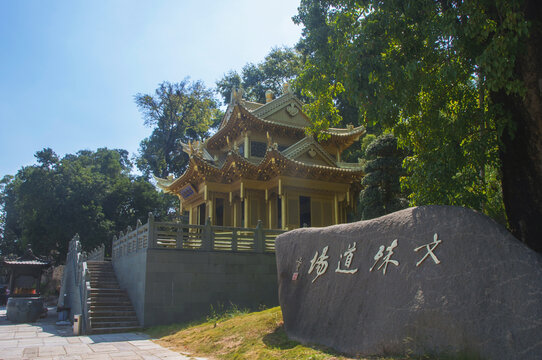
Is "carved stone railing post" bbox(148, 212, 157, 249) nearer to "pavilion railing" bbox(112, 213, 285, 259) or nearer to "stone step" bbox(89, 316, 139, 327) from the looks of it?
"pavilion railing" bbox(112, 213, 285, 259)

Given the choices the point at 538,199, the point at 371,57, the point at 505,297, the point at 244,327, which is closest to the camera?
the point at 505,297

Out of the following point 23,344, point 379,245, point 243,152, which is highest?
point 243,152

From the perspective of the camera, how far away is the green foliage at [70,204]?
1034 inches

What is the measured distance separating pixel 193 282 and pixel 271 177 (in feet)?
20.0

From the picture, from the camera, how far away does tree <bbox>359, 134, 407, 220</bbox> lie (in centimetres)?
1372

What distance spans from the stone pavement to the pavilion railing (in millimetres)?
2809

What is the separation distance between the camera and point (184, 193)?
2041 centimetres

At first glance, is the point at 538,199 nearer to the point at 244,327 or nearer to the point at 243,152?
the point at 244,327

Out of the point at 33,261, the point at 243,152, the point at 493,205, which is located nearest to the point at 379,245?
the point at 493,205

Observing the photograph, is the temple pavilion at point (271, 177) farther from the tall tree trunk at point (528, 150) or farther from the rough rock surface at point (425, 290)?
the tall tree trunk at point (528, 150)

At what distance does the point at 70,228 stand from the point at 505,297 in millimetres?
26545

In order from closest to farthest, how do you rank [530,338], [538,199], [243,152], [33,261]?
[530,338]
[538,199]
[33,261]
[243,152]

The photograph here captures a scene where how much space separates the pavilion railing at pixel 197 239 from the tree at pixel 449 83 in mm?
6334

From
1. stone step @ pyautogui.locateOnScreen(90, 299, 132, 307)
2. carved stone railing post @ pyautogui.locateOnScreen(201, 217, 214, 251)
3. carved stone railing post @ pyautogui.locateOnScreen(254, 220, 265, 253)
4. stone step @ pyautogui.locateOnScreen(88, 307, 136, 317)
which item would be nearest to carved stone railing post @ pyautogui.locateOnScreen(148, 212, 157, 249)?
carved stone railing post @ pyautogui.locateOnScreen(201, 217, 214, 251)
